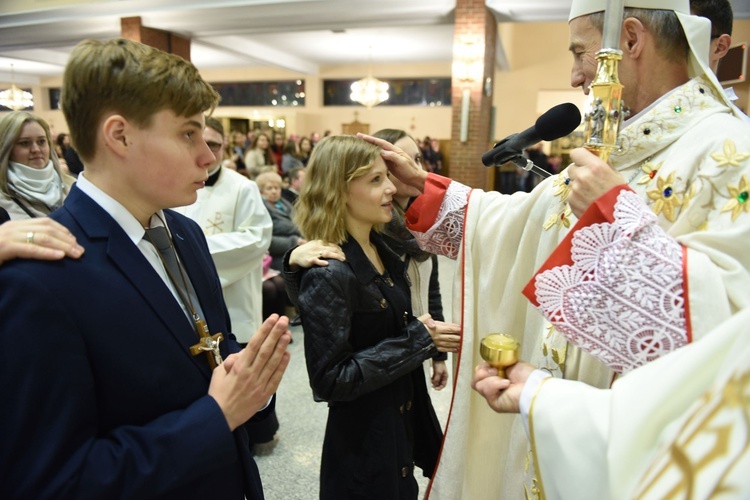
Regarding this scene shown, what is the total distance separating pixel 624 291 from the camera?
92cm

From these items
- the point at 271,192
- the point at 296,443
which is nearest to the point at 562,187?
the point at 296,443

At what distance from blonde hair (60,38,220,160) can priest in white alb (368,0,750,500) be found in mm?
848

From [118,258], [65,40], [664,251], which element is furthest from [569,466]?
[65,40]

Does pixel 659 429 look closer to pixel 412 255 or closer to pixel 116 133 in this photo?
pixel 116 133

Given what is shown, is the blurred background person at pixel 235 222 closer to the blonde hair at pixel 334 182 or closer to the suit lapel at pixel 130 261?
the blonde hair at pixel 334 182

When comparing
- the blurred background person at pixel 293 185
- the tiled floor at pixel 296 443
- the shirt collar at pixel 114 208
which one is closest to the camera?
the shirt collar at pixel 114 208

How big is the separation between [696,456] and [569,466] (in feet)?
1.05

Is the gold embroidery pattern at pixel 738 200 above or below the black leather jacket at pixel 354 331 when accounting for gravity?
above

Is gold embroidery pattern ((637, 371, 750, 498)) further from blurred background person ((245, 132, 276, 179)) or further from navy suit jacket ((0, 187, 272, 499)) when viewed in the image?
blurred background person ((245, 132, 276, 179))

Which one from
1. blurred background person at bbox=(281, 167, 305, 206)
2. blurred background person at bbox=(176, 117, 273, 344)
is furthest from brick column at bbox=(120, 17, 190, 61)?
blurred background person at bbox=(176, 117, 273, 344)

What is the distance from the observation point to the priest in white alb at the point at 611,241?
2.97 ft

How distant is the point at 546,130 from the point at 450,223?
507 mm

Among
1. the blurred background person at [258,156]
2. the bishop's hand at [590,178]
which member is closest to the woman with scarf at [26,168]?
the bishop's hand at [590,178]

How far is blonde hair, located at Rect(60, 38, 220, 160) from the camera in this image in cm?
97
